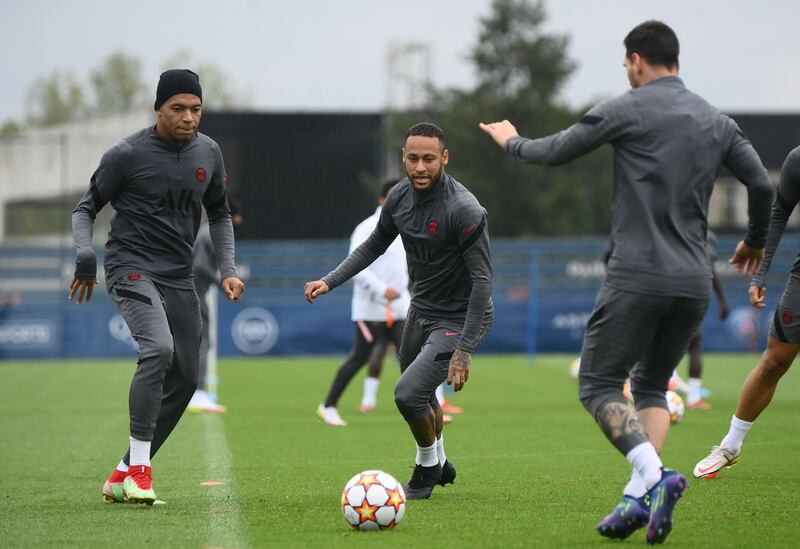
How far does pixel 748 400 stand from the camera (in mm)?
8000

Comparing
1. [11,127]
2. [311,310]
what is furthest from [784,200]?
[11,127]

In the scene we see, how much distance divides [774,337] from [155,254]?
3915 mm

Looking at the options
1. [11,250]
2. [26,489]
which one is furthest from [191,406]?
[11,250]

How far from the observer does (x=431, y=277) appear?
7.33 meters

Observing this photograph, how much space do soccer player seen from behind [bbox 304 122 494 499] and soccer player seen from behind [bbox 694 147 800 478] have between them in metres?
1.85

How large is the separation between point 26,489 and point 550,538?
370cm

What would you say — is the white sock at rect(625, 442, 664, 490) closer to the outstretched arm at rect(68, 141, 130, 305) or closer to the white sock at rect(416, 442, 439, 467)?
the white sock at rect(416, 442, 439, 467)

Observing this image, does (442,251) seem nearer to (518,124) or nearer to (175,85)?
(175,85)

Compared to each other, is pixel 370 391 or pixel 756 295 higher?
pixel 756 295

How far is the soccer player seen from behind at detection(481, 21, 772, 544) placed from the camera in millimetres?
5547

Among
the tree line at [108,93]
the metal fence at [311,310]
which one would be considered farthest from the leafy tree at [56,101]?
the metal fence at [311,310]

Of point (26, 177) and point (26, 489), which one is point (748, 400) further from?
point (26, 177)

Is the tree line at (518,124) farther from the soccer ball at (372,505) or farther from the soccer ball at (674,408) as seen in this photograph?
the soccer ball at (372,505)

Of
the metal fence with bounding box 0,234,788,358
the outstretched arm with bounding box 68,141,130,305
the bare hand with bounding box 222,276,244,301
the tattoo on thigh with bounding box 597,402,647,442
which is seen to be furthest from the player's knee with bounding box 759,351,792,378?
the metal fence with bounding box 0,234,788,358
